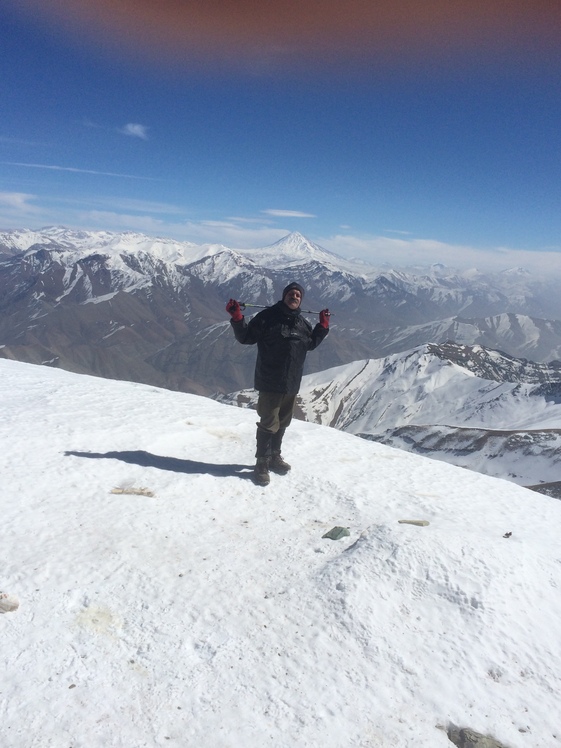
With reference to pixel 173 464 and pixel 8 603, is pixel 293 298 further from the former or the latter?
pixel 8 603

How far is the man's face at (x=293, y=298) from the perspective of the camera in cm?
927

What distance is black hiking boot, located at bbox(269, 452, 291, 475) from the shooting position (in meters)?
10.2

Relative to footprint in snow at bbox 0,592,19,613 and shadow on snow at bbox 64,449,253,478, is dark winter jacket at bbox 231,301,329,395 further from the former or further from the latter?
footprint in snow at bbox 0,592,19,613

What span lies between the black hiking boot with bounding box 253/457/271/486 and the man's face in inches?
134

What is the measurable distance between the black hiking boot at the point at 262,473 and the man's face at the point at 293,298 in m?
3.41

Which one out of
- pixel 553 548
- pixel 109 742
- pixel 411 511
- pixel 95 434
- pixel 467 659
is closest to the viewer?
pixel 109 742

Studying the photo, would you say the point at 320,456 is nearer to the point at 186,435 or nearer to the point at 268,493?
the point at 268,493

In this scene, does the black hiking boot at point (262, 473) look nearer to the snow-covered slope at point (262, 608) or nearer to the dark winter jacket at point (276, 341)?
the snow-covered slope at point (262, 608)

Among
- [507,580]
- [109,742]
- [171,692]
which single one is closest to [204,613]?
[171,692]

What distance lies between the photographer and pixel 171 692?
4633 millimetres

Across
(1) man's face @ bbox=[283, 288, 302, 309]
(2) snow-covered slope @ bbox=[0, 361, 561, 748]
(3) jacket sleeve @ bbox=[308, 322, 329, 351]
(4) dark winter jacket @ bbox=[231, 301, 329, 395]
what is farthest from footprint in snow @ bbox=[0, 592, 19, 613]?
(3) jacket sleeve @ bbox=[308, 322, 329, 351]

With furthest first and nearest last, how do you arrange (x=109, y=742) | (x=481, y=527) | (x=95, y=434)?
(x=95, y=434) < (x=481, y=527) < (x=109, y=742)

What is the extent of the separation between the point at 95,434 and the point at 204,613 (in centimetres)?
670

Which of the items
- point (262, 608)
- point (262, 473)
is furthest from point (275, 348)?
point (262, 608)
